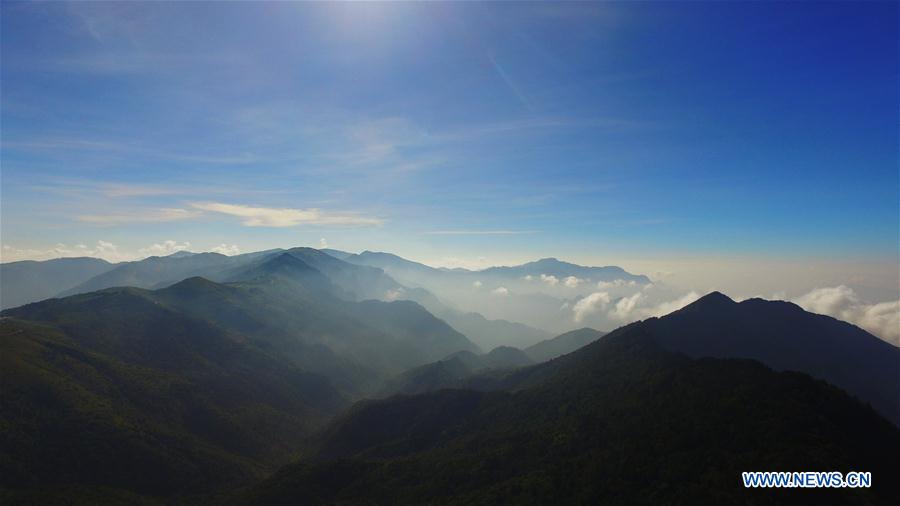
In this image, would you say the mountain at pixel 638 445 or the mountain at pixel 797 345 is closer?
the mountain at pixel 638 445

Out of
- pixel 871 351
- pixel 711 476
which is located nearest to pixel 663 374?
→ pixel 711 476

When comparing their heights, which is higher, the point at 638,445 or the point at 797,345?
the point at 797,345

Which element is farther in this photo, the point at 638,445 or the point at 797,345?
the point at 797,345

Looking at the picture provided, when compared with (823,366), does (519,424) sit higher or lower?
lower

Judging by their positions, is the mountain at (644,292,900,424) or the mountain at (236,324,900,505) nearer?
the mountain at (236,324,900,505)

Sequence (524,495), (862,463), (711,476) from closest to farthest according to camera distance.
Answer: (862,463)
(711,476)
(524,495)

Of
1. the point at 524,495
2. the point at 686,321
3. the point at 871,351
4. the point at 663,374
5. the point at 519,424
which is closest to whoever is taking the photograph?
the point at 524,495

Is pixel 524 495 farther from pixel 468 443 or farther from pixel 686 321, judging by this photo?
pixel 686 321

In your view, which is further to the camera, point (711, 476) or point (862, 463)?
point (711, 476)
